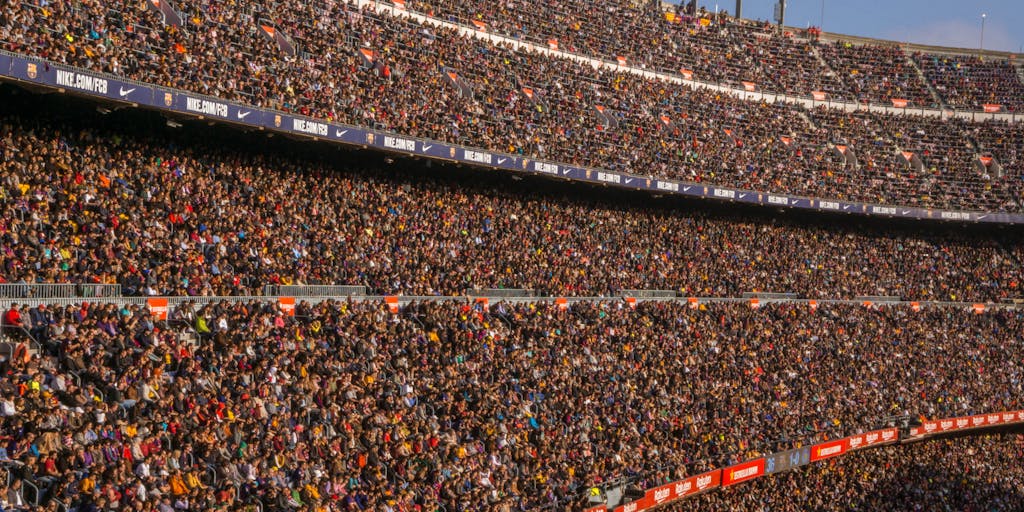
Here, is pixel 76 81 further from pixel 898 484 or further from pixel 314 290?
pixel 898 484

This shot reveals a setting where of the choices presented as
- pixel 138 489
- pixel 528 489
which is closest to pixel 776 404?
pixel 528 489

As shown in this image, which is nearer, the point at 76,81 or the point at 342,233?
the point at 76,81

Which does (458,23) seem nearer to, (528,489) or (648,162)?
(648,162)

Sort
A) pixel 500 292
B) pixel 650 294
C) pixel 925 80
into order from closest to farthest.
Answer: pixel 500 292
pixel 650 294
pixel 925 80

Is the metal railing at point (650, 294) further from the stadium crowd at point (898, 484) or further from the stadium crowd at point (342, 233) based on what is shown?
the stadium crowd at point (898, 484)

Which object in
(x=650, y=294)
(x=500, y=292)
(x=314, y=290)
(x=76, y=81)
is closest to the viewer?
(x=76, y=81)

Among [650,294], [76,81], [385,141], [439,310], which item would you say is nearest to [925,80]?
[650,294]
